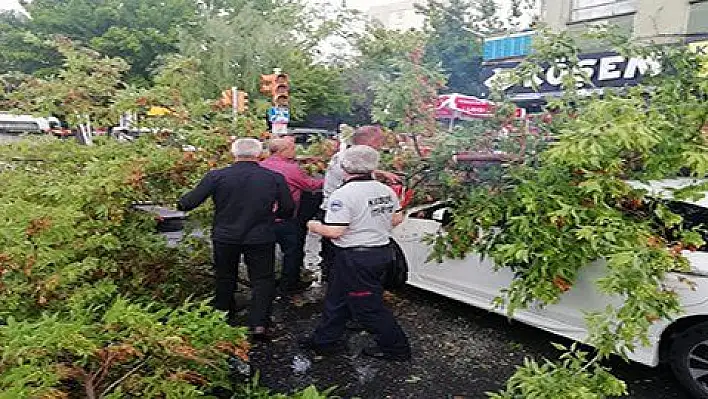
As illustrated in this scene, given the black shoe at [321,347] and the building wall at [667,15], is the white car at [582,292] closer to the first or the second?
the black shoe at [321,347]

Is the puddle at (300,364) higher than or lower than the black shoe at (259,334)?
lower

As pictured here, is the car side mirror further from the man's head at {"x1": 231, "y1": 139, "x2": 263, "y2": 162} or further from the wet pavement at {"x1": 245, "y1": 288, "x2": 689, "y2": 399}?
the man's head at {"x1": 231, "y1": 139, "x2": 263, "y2": 162}

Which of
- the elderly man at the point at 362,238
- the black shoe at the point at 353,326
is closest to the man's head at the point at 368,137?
the elderly man at the point at 362,238

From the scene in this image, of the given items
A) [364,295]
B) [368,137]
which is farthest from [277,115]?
[364,295]

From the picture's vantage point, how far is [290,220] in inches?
226

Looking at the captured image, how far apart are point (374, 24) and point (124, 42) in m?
10.9

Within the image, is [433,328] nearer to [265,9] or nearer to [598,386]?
[598,386]

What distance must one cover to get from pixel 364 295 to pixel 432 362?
862mm

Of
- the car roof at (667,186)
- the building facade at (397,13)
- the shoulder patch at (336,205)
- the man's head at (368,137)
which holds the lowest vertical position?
the shoulder patch at (336,205)

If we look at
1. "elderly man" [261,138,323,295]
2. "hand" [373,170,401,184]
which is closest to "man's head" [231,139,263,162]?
"elderly man" [261,138,323,295]

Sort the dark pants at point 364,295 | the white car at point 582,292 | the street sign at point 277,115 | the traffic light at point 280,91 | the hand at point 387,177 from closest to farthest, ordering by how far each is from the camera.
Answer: the white car at point 582,292, the dark pants at point 364,295, the hand at point 387,177, the street sign at point 277,115, the traffic light at point 280,91

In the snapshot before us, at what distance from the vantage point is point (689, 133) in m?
3.78

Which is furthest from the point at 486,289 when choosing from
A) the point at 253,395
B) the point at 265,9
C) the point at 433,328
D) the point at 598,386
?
the point at 265,9

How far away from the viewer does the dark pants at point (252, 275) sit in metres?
4.70
